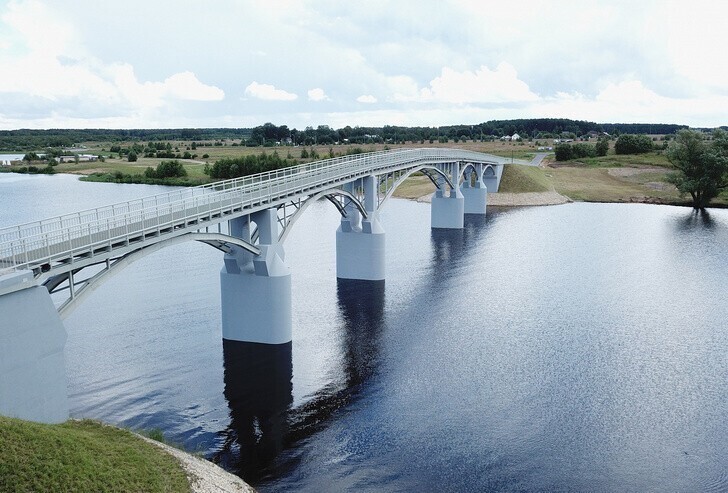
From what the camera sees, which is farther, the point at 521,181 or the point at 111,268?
the point at 521,181

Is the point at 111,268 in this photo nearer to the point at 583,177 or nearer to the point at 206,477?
the point at 206,477

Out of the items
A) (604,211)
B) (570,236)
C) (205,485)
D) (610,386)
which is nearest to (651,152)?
(604,211)

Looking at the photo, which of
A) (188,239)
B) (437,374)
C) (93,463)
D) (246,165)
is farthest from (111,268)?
(246,165)

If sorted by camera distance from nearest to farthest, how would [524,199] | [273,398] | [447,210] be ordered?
[273,398] < [447,210] < [524,199]

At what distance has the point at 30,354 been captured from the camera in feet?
66.1

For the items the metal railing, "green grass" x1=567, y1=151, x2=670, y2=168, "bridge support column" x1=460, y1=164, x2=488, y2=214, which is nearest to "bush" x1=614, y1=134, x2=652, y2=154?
"green grass" x1=567, y1=151, x2=670, y2=168

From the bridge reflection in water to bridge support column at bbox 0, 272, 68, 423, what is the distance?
5694 millimetres

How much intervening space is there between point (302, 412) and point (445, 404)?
→ 5725mm

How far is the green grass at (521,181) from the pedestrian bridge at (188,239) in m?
33.1

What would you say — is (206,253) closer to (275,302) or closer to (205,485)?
(275,302)

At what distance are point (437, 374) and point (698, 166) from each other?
7617cm

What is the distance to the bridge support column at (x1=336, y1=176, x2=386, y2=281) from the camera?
159 feet

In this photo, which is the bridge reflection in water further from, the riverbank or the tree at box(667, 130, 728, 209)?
the tree at box(667, 130, 728, 209)

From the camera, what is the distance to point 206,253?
5531 cm
